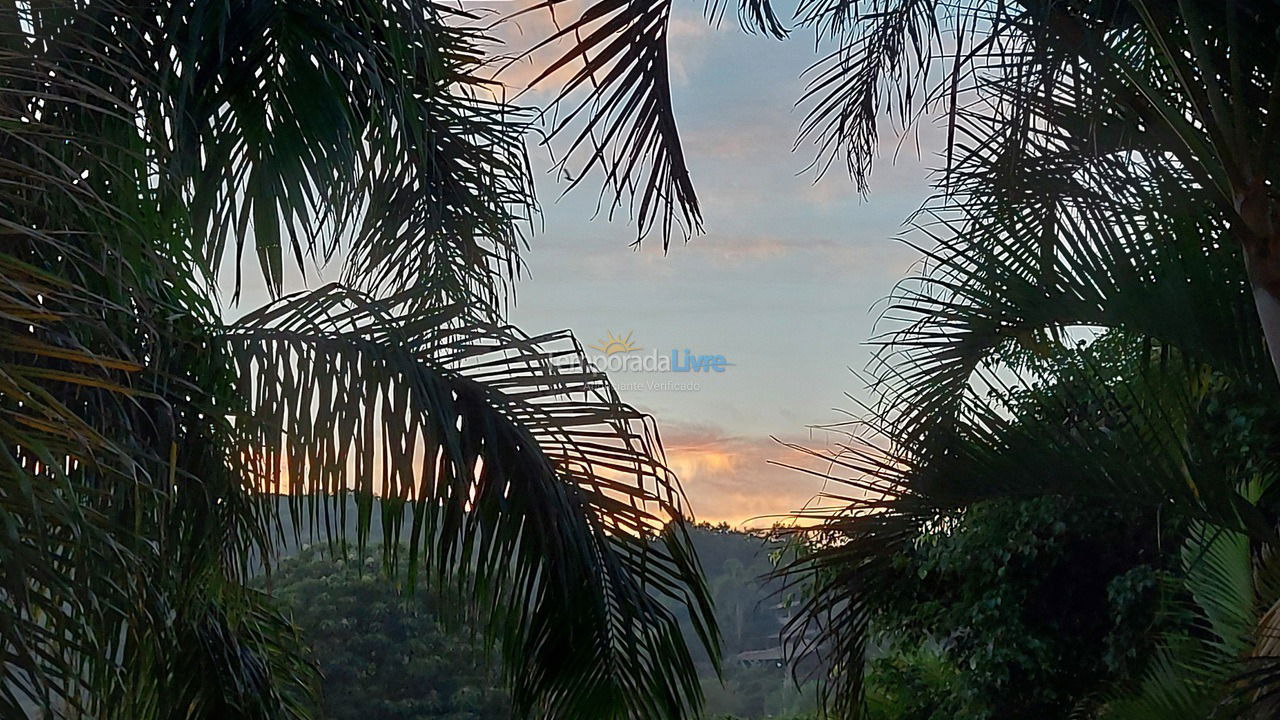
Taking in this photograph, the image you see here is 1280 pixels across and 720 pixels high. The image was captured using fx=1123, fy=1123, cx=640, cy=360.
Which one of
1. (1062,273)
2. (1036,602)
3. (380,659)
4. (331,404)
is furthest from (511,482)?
(380,659)

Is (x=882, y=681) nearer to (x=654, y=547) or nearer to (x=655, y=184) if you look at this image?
(x=654, y=547)

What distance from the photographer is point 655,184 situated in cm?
183

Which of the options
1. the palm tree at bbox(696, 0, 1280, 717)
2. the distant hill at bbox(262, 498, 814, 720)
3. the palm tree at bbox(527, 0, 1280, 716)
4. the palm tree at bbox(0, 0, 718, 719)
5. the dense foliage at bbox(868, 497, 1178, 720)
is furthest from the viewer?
the distant hill at bbox(262, 498, 814, 720)

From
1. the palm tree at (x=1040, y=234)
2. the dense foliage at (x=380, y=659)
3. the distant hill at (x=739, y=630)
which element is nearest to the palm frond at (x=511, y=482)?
the palm tree at (x=1040, y=234)

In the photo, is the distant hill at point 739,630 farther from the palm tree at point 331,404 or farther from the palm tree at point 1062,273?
the palm tree at point 331,404

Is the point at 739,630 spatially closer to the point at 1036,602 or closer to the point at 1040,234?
the point at 1036,602

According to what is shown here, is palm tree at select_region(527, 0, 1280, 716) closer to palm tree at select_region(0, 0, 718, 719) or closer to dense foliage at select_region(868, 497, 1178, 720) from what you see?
palm tree at select_region(0, 0, 718, 719)

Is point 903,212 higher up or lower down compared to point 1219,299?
higher up

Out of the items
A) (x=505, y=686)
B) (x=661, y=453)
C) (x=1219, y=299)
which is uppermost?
(x=1219, y=299)

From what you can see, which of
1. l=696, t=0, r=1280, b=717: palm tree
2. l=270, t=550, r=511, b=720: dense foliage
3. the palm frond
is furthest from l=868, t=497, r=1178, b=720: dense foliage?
l=270, t=550, r=511, b=720: dense foliage

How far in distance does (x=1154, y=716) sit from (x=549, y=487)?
1.84 meters

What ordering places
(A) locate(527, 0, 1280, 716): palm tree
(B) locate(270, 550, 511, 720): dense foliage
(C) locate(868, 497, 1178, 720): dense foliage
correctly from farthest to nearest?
(B) locate(270, 550, 511, 720): dense foliage < (C) locate(868, 497, 1178, 720): dense foliage < (A) locate(527, 0, 1280, 716): palm tree

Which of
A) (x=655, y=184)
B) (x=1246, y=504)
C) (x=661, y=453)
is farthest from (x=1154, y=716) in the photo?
(x=655, y=184)

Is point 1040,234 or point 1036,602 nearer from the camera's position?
point 1040,234
